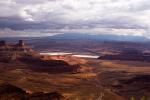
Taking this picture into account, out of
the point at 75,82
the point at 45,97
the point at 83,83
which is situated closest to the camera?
the point at 45,97

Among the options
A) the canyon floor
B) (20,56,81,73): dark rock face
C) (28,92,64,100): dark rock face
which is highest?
(28,92,64,100): dark rock face

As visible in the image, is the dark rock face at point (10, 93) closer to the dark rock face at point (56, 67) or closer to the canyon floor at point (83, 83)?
the canyon floor at point (83, 83)

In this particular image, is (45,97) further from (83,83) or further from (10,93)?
(83,83)

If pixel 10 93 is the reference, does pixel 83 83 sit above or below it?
below

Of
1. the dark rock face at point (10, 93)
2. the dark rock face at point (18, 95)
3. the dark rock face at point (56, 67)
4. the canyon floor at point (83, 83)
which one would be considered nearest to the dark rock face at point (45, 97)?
the dark rock face at point (18, 95)

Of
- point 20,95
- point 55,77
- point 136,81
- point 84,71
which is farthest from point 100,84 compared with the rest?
point 20,95

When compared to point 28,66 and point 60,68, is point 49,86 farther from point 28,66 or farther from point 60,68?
point 28,66

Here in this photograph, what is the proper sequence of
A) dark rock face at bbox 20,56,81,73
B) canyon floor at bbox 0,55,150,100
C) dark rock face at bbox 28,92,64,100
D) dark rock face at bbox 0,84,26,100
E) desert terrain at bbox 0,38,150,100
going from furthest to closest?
dark rock face at bbox 20,56,81,73, desert terrain at bbox 0,38,150,100, canyon floor at bbox 0,55,150,100, dark rock face at bbox 0,84,26,100, dark rock face at bbox 28,92,64,100

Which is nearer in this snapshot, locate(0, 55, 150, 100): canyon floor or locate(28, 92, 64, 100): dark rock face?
locate(28, 92, 64, 100): dark rock face

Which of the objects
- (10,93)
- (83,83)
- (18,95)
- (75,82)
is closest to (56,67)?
(75,82)

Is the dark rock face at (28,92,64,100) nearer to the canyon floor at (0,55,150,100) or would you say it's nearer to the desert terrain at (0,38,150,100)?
the desert terrain at (0,38,150,100)

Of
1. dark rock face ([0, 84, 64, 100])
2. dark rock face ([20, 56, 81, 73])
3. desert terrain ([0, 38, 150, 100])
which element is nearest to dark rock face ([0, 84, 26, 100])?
dark rock face ([0, 84, 64, 100])

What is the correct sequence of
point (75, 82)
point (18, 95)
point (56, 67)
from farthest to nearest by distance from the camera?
point (56, 67) → point (75, 82) → point (18, 95)

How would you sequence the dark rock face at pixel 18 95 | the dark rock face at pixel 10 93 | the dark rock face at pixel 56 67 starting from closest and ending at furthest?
the dark rock face at pixel 18 95
the dark rock face at pixel 10 93
the dark rock face at pixel 56 67
